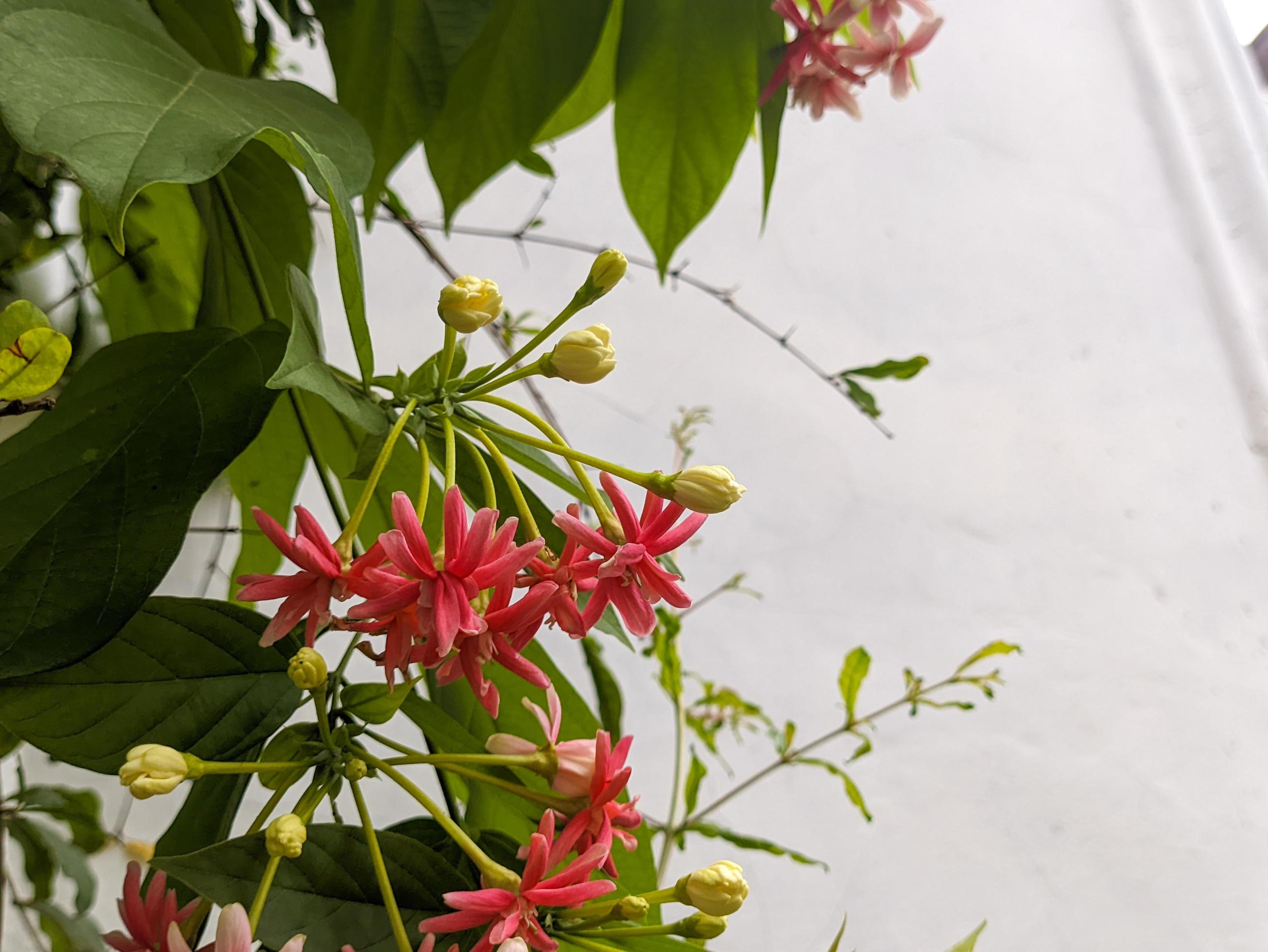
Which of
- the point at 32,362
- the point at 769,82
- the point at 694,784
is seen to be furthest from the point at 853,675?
the point at 32,362

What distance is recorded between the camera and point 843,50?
30 cm

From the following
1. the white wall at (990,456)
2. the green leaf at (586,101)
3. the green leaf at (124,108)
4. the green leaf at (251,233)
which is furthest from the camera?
the white wall at (990,456)

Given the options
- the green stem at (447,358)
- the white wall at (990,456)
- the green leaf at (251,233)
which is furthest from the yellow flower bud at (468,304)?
the white wall at (990,456)

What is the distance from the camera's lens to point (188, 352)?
190 millimetres

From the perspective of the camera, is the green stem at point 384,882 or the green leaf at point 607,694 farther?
the green leaf at point 607,694

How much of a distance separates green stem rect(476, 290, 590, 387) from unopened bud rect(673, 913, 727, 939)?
0.11 m

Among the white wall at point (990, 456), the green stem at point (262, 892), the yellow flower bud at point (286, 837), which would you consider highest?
the yellow flower bud at point (286, 837)

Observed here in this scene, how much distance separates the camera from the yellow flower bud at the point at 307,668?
156 millimetres

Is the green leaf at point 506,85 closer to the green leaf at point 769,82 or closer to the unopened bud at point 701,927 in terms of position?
the green leaf at point 769,82

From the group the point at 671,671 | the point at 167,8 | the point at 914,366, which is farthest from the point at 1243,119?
the point at 167,8

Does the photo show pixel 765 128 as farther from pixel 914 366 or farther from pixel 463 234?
pixel 463 234

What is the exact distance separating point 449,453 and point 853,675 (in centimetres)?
32

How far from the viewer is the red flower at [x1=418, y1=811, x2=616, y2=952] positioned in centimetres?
15

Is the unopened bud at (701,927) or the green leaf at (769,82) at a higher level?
the green leaf at (769,82)
